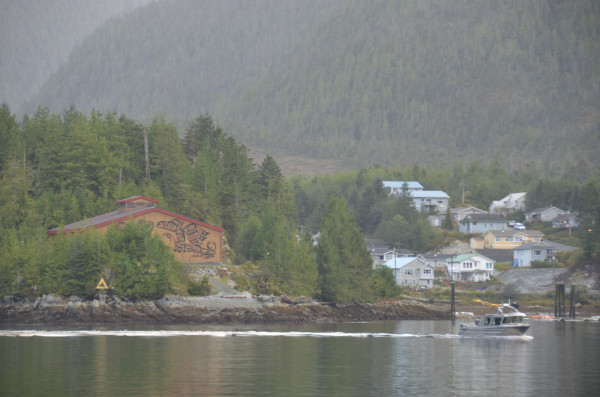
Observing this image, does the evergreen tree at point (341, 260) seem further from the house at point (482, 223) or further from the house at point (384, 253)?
the house at point (482, 223)

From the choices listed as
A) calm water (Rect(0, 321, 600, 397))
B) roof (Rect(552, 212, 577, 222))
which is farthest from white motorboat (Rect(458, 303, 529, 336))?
roof (Rect(552, 212, 577, 222))

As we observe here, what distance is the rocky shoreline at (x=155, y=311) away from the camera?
87938mm

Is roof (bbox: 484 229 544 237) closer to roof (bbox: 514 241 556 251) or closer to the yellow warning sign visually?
roof (bbox: 514 241 556 251)

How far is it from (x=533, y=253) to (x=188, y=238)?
85.1 metres

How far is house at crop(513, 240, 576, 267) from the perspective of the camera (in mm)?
160000

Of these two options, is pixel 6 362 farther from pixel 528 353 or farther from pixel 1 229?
pixel 1 229

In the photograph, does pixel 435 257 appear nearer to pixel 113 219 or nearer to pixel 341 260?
pixel 341 260

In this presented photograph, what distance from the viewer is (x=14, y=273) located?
302 feet

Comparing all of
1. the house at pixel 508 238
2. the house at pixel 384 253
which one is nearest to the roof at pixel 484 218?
the house at pixel 508 238

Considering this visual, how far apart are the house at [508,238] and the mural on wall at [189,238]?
94.8 meters

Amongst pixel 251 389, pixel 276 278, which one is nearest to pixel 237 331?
pixel 276 278

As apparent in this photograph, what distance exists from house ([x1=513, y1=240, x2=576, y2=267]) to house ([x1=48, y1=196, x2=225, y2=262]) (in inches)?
3168

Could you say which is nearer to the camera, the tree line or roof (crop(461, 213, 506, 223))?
the tree line

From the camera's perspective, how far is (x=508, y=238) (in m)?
180
